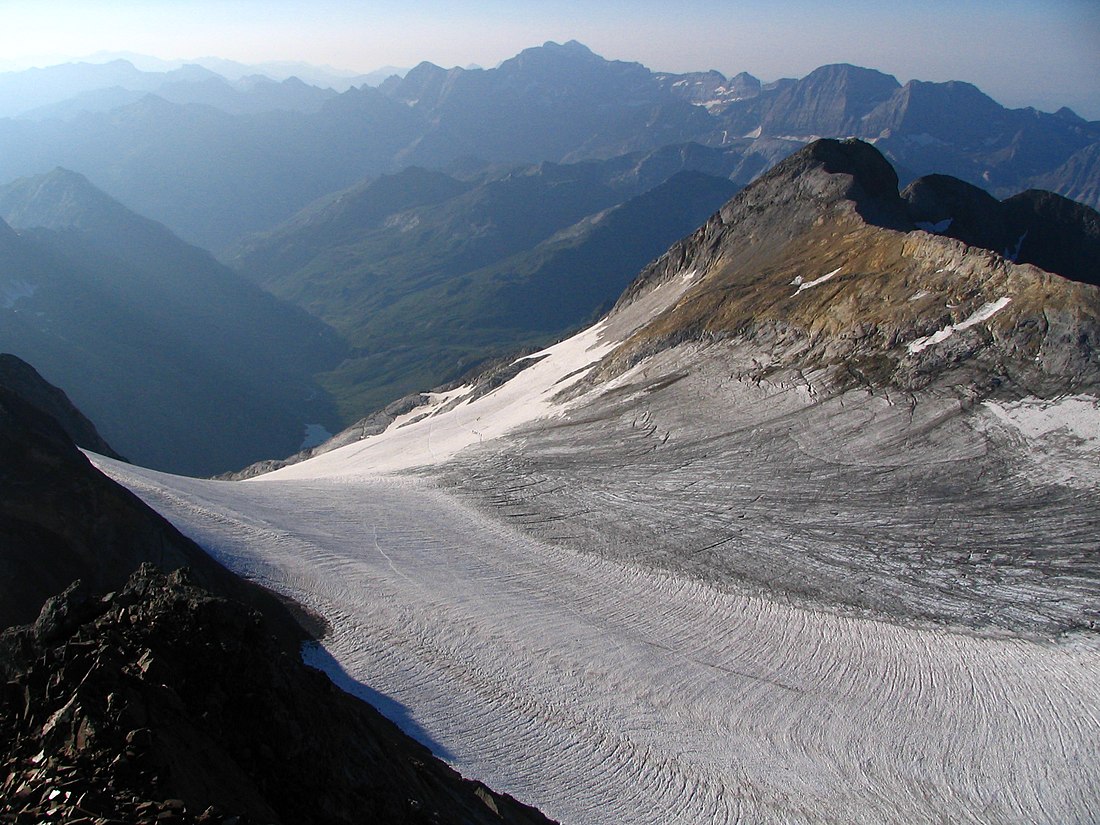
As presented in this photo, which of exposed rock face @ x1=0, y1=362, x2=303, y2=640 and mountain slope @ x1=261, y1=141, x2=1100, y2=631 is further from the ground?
exposed rock face @ x1=0, y1=362, x2=303, y2=640

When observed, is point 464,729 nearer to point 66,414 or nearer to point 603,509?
point 603,509

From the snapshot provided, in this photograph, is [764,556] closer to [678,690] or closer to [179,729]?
[678,690]

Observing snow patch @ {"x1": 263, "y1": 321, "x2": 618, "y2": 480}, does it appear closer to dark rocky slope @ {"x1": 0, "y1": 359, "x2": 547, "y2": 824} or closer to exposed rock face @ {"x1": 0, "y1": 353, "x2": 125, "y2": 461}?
exposed rock face @ {"x1": 0, "y1": 353, "x2": 125, "y2": 461}

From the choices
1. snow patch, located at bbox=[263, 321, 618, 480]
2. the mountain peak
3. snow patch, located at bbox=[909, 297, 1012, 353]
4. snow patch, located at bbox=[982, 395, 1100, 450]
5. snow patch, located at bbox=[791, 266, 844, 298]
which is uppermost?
the mountain peak

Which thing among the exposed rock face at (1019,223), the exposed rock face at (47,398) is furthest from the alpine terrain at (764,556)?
the exposed rock face at (1019,223)

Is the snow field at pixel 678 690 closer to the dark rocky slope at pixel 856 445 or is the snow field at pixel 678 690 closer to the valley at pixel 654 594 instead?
the valley at pixel 654 594

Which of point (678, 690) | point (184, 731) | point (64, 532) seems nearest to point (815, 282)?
point (678, 690)

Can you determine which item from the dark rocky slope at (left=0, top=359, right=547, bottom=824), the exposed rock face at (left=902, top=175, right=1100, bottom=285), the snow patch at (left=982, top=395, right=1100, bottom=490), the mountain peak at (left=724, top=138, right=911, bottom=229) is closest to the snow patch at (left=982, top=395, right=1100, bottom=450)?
the snow patch at (left=982, top=395, right=1100, bottom=490)
